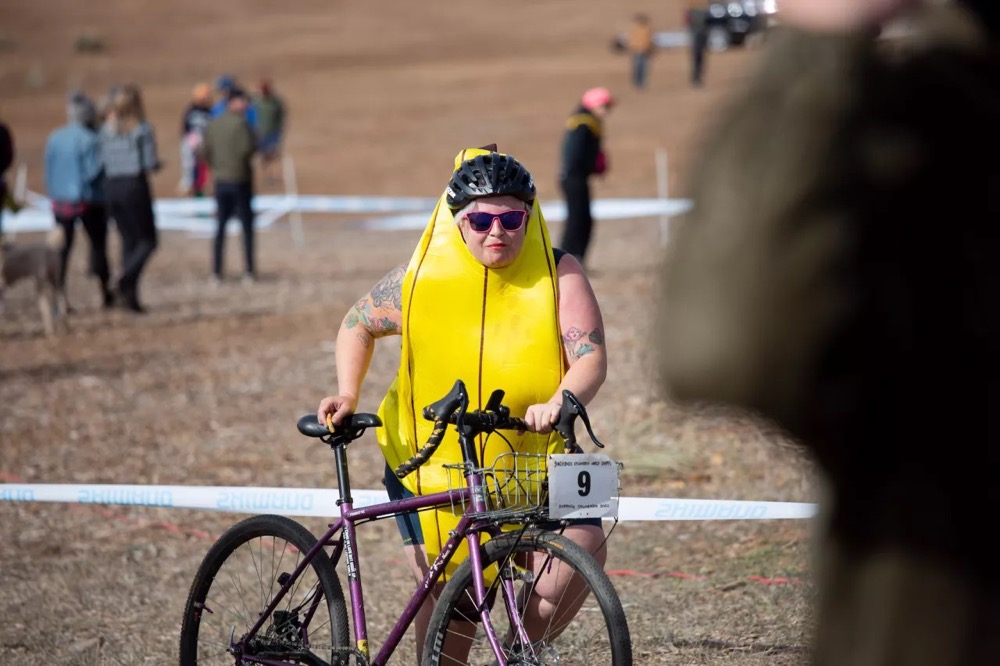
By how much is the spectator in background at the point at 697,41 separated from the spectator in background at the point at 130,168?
2139cm

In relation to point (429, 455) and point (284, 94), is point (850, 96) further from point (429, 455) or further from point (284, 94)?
point (284, 94)

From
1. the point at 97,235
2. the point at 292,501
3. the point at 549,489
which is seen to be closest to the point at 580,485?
the point at 549,489

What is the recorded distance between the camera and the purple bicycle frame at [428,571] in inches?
150

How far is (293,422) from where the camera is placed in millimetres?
10438

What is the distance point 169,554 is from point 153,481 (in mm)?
1479

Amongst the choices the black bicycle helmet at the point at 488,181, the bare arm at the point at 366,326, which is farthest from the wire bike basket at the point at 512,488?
the black bicycle helmet at the point at 488,181

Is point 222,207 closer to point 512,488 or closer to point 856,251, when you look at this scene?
point 512,488

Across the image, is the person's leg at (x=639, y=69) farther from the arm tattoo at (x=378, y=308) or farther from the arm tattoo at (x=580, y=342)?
the arm tattoo at (x=580, y=342)

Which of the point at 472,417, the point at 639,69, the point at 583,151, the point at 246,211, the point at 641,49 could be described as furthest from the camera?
the point at 639,69

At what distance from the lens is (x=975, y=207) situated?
4.01 ft

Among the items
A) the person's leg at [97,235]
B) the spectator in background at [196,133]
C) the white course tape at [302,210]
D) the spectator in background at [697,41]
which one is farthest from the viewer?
the spectator in background at [697,41]

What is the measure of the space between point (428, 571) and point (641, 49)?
33010 mm

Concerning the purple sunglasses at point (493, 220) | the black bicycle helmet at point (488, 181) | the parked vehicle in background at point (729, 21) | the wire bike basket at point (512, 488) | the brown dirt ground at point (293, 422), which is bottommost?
the brown dirt ground at point (293, 422)

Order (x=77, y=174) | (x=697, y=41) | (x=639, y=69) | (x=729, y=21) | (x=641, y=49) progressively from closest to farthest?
1. (x=77, y=174)
2. (x=697, y=41)
3. (x=641, y=49)
4. (x=639, y=69)
5. (x=729, y=21)
